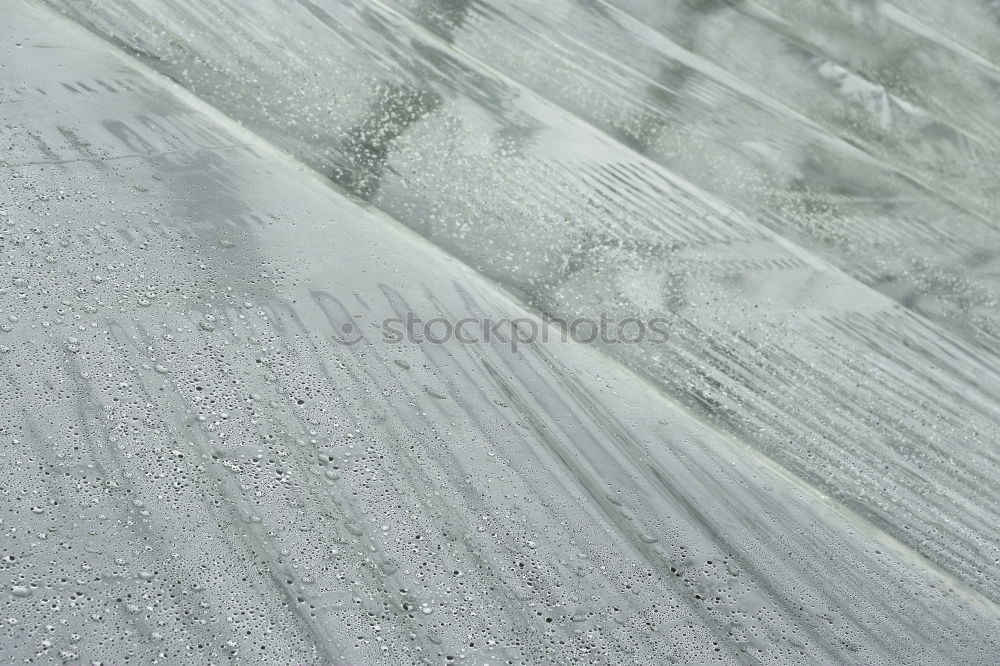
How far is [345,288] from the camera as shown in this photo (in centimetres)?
94

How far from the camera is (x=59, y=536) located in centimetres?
75

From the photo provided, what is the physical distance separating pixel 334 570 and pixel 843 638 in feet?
1.51

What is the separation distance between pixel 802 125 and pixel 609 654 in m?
0.76

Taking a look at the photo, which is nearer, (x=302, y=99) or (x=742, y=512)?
(x=742, y=512)

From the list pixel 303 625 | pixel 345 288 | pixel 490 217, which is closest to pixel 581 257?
pixel 490 217

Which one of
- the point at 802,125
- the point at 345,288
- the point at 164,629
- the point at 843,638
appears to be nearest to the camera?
the point at 164,629

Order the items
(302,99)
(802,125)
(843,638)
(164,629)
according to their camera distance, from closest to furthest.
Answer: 1. (164,629)
2. (843,638)
3. (302,99)
4. (802,125)

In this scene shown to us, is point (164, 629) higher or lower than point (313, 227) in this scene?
lower

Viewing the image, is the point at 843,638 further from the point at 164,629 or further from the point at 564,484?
the point at 164,629

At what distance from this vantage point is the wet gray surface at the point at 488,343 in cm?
78

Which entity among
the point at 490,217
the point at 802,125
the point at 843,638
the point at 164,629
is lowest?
the point at 164,629

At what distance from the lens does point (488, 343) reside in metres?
0.94

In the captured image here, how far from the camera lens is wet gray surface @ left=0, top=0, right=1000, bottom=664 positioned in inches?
30.5

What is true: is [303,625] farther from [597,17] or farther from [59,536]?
[597,17]
